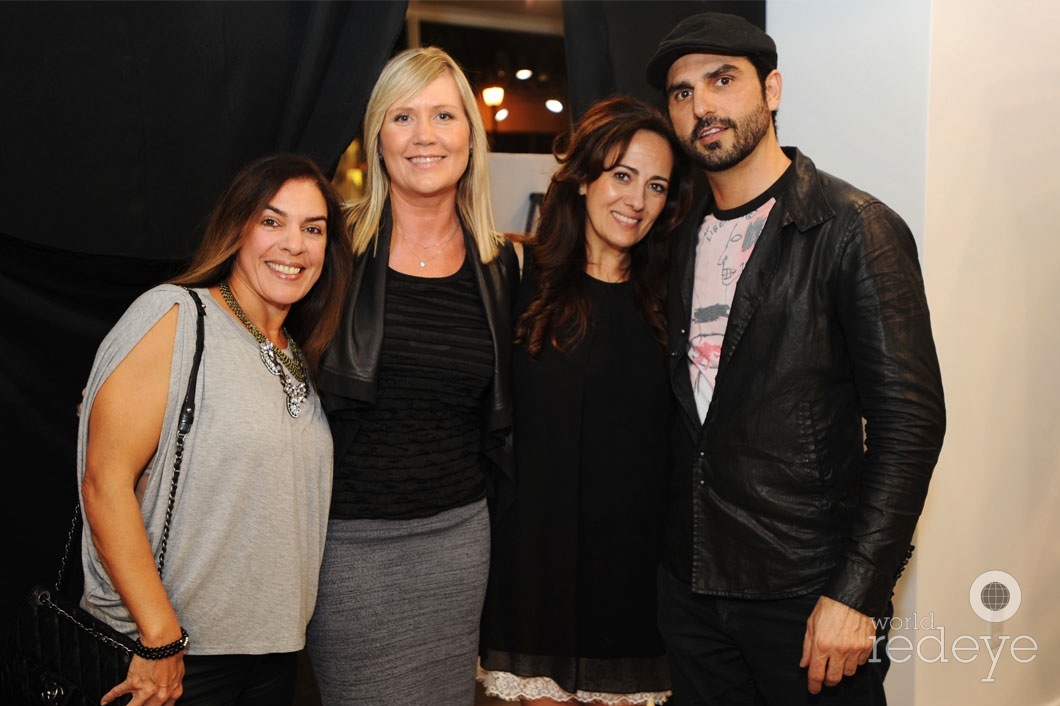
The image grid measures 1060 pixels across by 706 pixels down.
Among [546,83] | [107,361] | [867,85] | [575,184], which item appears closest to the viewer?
[107,361]

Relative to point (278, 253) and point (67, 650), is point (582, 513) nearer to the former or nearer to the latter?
point (278, 253)

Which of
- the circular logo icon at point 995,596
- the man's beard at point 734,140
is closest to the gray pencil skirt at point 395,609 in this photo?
the man's beard at point 734,140

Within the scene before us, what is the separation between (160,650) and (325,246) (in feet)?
2.82

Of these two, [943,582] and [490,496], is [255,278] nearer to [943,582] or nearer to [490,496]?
[490,496]

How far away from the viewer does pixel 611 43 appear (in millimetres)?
2605

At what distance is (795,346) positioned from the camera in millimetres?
1678

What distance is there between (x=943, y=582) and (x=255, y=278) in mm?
2077

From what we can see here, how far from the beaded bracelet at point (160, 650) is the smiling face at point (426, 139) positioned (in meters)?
1.10

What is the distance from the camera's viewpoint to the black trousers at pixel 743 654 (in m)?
1.67

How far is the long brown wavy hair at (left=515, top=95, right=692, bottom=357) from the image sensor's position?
207cm

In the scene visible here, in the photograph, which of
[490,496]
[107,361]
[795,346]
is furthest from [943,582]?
[107,361]

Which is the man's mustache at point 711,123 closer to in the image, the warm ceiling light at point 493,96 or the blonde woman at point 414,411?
the blonde woman at point 414,411

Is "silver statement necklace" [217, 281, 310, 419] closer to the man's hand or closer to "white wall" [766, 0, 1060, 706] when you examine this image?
the man's hand

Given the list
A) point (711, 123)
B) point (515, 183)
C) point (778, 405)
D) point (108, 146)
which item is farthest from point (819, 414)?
point (108, 146)
